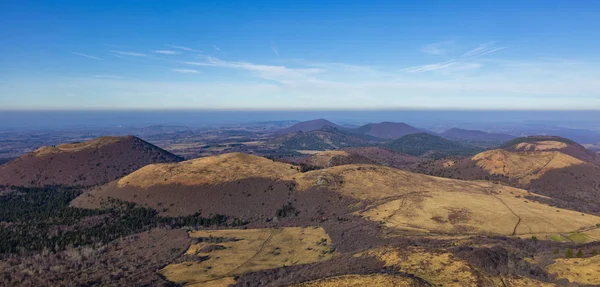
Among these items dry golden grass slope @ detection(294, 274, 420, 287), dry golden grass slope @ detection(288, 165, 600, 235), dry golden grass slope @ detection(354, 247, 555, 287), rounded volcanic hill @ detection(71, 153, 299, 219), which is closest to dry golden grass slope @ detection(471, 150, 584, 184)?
dry golden grass slope @ detection(288, 165, 600, 235)

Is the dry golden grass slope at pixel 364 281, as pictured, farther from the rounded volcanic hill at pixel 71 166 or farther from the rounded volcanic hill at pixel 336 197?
the rounded volcanic hill at pixel 71 166

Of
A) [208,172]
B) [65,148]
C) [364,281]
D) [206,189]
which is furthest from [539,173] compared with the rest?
[65,148]

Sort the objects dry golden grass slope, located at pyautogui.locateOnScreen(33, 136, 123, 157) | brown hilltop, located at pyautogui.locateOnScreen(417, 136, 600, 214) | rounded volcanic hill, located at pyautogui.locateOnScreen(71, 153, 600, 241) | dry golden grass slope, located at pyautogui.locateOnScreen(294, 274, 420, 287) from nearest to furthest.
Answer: dry golden grass slope, located at pyautogui.locateOnScreen(294, 274, 420, 287) → rounded volcanic hill, located at pyautogui.locateOnScreen(71, 153, 600, 241) → brown hilltop, located at pyautogui.locateOnScreen(417, 136, 600, 214) → dry golden grass slope, located at pyautogui.locateOnScreen(33, 136, 123, 157)

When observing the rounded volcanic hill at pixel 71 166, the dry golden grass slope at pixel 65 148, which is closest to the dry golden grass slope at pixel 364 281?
the rounded volcanic hill at pixel 71 166

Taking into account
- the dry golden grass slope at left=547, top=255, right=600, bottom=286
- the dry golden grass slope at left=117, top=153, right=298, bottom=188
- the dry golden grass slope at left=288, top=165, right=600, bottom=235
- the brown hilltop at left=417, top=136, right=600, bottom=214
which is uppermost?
the dry golden grass slope at left=547, top=255, right=600, bottom=286

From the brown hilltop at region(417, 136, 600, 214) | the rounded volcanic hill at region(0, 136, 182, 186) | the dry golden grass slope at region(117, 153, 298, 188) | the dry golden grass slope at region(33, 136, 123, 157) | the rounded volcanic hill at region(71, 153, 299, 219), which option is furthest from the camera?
the dry golden grass slope at region(33, 136, 123, 157)

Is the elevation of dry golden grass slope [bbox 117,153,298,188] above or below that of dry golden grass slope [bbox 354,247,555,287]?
below

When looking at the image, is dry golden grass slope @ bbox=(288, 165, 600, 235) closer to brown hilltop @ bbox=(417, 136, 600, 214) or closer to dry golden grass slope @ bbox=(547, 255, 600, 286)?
dry golden grass slope @ bbox=(547, 255, 600, 286)

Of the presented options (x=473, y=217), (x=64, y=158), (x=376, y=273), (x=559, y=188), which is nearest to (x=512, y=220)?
(x=473, y=217)
